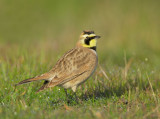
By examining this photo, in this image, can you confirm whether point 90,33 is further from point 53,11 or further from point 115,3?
point 53,11

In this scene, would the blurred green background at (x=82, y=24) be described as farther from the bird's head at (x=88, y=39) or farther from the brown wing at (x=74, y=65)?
the brown wing at (x=74, y=65)

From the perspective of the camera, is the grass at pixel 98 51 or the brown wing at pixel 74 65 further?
the brown wing at pixel 74 65

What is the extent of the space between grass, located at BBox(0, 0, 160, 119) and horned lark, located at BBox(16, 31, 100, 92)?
1.15ft

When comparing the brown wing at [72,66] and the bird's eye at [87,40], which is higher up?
the bird's eye at [87,40]

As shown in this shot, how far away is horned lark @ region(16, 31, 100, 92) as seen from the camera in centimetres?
662

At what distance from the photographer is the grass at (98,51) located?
19.9 feet

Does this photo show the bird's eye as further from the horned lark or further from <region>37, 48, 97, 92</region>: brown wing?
<region>37, 48, 97, 92</region>: brown wing

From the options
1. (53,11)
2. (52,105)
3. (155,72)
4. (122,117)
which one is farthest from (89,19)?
(122,117)

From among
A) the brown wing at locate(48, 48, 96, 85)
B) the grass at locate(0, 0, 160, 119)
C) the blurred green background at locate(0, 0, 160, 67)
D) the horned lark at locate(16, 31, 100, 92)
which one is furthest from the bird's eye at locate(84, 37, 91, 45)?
the blurred green background at locate(0, 0, 160, 67)

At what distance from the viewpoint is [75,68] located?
269 inches

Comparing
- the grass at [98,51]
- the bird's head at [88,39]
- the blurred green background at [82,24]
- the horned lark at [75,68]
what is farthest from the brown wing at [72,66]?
the blurred green background at [82,24]

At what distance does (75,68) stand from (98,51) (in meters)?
4.59

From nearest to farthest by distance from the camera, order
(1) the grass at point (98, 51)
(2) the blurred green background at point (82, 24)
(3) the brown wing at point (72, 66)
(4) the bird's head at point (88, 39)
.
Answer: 1. (1) the grass at point (98, 51)
2. (3) the brown wing at point (72, 66)
3. (4) the bird's head at point (88, 39)
4. (2) the blurred green background at point (82, 24)

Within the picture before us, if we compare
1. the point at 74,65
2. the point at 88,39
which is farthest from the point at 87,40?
the point at 74,65
